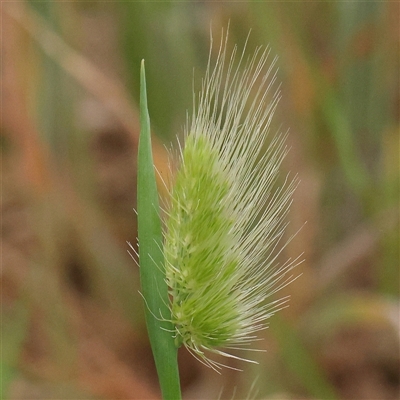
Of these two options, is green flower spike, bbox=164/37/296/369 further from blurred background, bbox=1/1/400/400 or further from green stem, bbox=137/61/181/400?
blurred background, bbox=1/1/400/400

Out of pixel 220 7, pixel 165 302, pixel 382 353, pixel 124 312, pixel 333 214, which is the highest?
pixel 220 7

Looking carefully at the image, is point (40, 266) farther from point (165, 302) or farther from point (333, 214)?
point (165, 302)

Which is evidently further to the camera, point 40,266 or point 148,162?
point 40,266

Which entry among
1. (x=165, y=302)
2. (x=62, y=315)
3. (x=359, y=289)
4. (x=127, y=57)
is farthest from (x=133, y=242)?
(x=165, y=302)

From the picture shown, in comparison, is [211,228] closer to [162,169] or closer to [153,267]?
[153,267]

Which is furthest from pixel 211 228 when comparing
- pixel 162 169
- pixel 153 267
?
pixel 162 169

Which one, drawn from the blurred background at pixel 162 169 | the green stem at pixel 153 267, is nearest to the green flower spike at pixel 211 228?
the green stem at pixel 153 267
